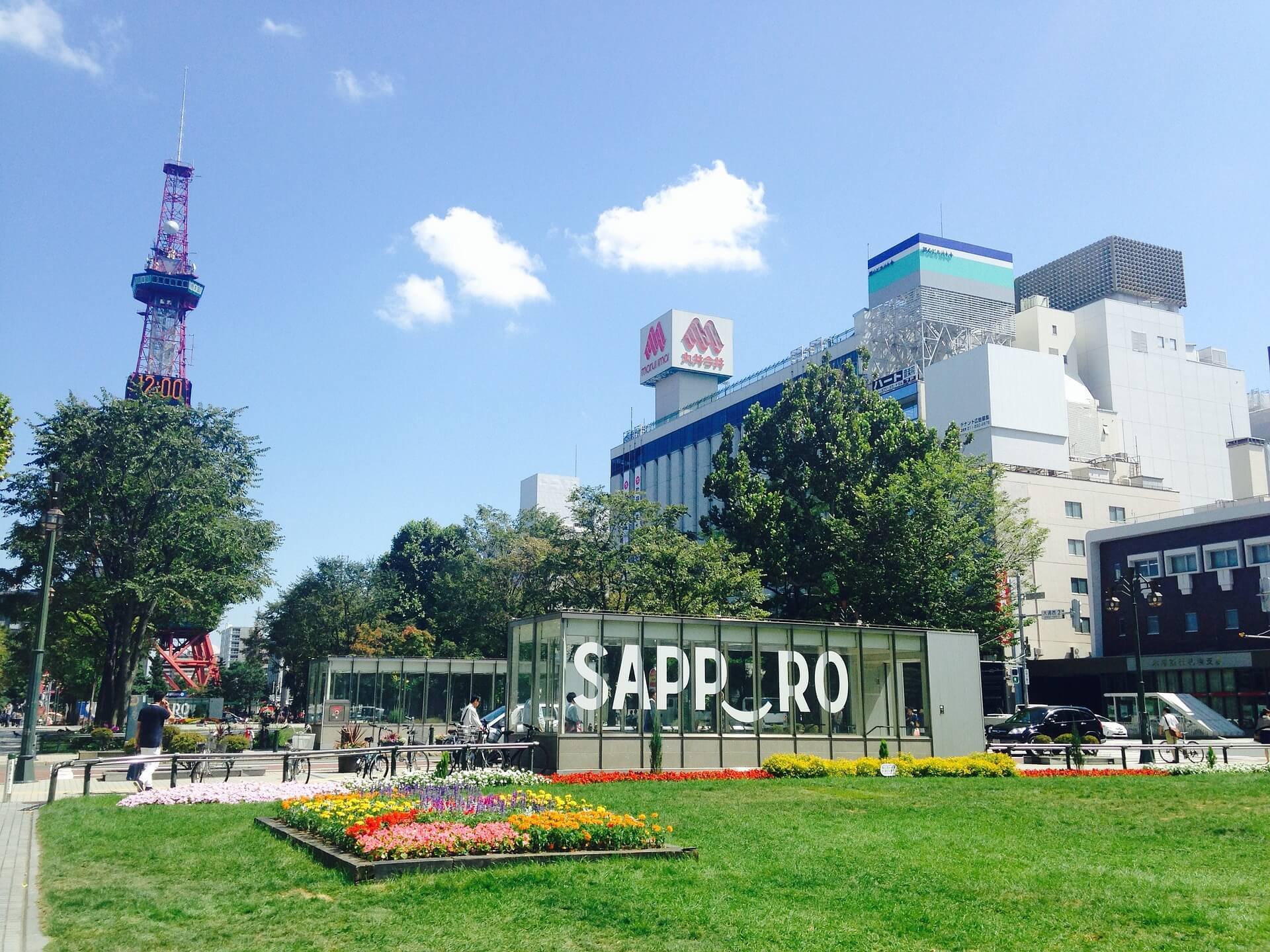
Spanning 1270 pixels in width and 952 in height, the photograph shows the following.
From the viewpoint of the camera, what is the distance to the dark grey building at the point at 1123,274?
9575 cm

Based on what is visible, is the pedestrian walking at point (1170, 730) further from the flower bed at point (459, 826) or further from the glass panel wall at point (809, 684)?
the flower bed at point (459, 826)

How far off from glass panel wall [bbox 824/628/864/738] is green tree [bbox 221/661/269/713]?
85.2 m

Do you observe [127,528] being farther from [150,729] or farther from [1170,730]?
[1170,730]

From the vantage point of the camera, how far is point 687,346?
121312mm

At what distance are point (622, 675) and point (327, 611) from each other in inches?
1829

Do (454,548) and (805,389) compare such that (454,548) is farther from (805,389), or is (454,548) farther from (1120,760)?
(1120,760)

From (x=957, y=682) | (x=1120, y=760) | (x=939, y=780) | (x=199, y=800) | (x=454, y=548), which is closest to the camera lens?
(x=199, y=800)

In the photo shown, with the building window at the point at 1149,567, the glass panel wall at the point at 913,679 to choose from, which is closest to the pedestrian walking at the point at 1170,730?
the glass panel wall at the point at 913,679

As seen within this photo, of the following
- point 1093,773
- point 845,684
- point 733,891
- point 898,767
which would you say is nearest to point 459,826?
point 733,891

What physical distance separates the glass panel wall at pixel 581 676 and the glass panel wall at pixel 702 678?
2.57m

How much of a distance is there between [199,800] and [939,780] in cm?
1521

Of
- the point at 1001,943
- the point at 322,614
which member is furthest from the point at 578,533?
the point at 1001,943

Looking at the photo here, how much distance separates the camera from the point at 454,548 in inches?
3570

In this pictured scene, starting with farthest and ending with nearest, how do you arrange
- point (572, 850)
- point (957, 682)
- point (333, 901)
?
1. point (957, 682)
2. point (572, 850)
3. point (333, 901)
